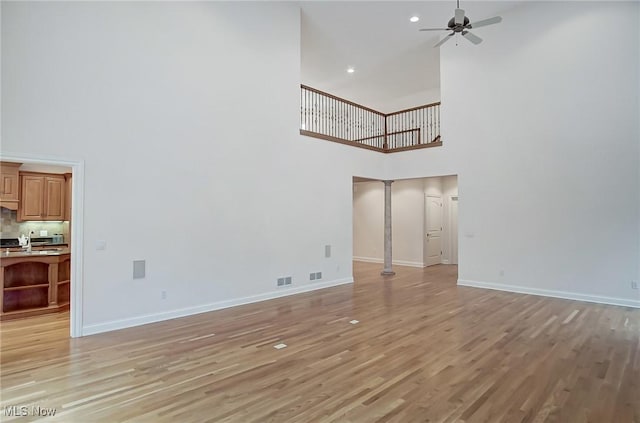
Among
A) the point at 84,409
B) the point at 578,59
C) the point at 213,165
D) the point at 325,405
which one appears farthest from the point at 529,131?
the point at 84,409

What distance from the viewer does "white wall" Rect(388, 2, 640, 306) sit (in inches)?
230

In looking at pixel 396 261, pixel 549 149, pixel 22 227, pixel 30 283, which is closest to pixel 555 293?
pixel 549 149

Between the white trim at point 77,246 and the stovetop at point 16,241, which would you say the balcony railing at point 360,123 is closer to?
the white trim at point 77,246

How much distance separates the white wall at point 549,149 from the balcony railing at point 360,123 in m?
1.11

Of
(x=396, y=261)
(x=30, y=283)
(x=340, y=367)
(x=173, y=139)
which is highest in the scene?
(x=173, y=139)

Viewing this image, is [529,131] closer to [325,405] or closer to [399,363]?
[399,363]

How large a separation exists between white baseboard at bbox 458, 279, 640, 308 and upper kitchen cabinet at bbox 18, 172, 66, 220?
28.1 feet

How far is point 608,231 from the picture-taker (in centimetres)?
592

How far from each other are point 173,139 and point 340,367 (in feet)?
12.6

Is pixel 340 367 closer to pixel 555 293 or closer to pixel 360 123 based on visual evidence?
pixel 555 293

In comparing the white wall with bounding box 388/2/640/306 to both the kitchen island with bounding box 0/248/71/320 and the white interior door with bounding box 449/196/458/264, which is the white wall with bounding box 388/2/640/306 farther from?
the kitchen island with bounding box 0/248/71/320

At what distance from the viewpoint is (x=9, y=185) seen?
6418 mm

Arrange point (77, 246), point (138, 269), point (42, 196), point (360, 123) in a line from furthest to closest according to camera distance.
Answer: point (360, 123)
point (42, 196)
point (138, 269)
point (77, 246)

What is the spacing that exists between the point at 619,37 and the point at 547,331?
510 cm
